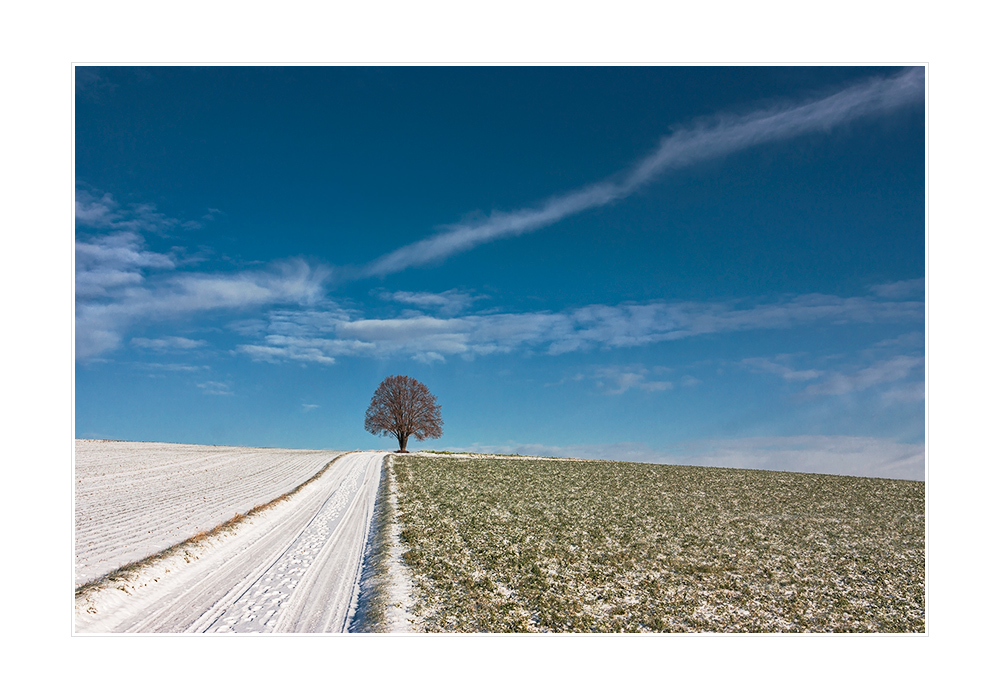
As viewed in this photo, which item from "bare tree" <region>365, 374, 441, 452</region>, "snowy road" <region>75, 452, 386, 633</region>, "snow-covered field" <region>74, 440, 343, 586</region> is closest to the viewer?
"snowy road" <region>75, 452, 386, 633</region>

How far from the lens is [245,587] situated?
941 cm

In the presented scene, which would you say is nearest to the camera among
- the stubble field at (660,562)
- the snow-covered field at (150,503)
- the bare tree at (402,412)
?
the stubble field at (660,562)

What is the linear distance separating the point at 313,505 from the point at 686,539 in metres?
15.1

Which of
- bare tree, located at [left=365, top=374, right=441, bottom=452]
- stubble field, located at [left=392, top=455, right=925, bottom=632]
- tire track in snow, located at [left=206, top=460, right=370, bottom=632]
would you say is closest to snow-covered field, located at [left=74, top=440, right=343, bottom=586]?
tire track in snow, located at [left=206, top=460, right=370, bottom=632]

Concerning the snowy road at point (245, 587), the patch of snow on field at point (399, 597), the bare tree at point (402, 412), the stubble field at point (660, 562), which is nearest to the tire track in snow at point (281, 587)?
the snowy road at point (245, 587)

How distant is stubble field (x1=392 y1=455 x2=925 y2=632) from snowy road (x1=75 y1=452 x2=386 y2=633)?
5.37 ft

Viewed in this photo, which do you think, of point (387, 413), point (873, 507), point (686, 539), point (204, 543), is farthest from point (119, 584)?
point (387, 413)

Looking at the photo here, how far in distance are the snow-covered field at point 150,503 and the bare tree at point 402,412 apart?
30.5 meters

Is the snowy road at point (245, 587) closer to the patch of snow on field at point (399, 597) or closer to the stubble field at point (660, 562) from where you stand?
the patch of snow on field at point (399, 597)

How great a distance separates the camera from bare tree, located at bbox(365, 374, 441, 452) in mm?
65625

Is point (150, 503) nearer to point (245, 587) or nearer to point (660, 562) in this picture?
point (245, 587)

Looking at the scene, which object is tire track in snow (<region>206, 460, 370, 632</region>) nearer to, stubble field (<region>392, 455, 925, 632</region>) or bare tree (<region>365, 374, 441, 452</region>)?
stubble field (<region>392, 455, 925, 632</region>)

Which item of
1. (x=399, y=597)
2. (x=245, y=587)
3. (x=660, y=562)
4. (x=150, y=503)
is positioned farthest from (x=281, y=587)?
(x=150, y=503)

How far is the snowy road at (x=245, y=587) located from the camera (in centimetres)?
785
